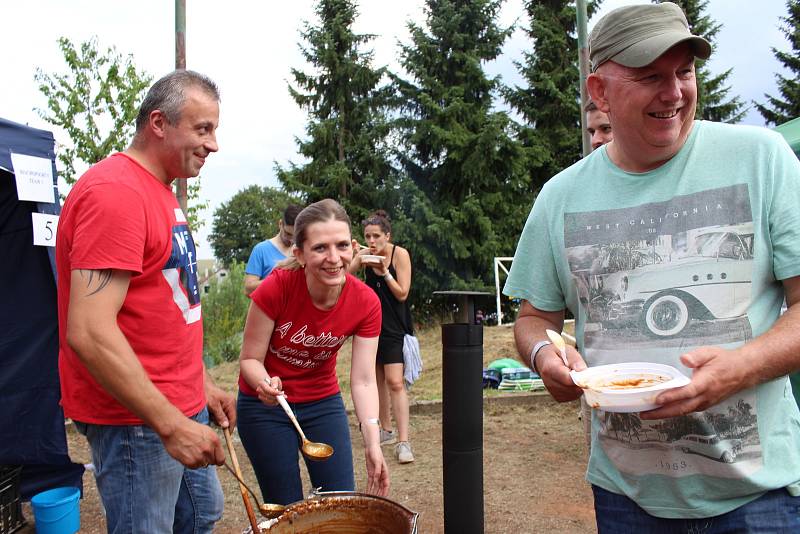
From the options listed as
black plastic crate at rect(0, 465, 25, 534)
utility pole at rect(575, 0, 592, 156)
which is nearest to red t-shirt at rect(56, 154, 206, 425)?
black plastic crate at rect(0, 465, 25, 534)

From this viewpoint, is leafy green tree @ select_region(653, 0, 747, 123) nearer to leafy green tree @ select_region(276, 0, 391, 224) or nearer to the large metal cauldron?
leafy green tree @ select_region(276, 0, 391, 224)

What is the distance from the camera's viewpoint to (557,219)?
5.51 ft

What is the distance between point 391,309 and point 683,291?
160 inches

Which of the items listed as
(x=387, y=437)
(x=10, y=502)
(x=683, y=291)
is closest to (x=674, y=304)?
(x=683, y=291)

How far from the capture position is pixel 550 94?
21.1m

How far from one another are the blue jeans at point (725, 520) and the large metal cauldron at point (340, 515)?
2.20 ft

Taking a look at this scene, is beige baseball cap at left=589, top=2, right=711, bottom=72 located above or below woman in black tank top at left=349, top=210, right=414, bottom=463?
above

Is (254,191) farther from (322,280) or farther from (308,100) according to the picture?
(322,280)

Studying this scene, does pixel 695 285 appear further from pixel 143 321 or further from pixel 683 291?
pixel 143 321

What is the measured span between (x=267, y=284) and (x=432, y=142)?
18.2 meters

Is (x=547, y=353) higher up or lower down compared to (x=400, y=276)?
lower down

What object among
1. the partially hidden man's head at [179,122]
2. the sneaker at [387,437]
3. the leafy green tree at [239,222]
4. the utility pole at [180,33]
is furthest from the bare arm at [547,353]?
the leafy green tree at [239,222]

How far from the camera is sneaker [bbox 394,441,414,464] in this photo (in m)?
5.32

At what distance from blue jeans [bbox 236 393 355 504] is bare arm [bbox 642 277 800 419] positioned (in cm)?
174
